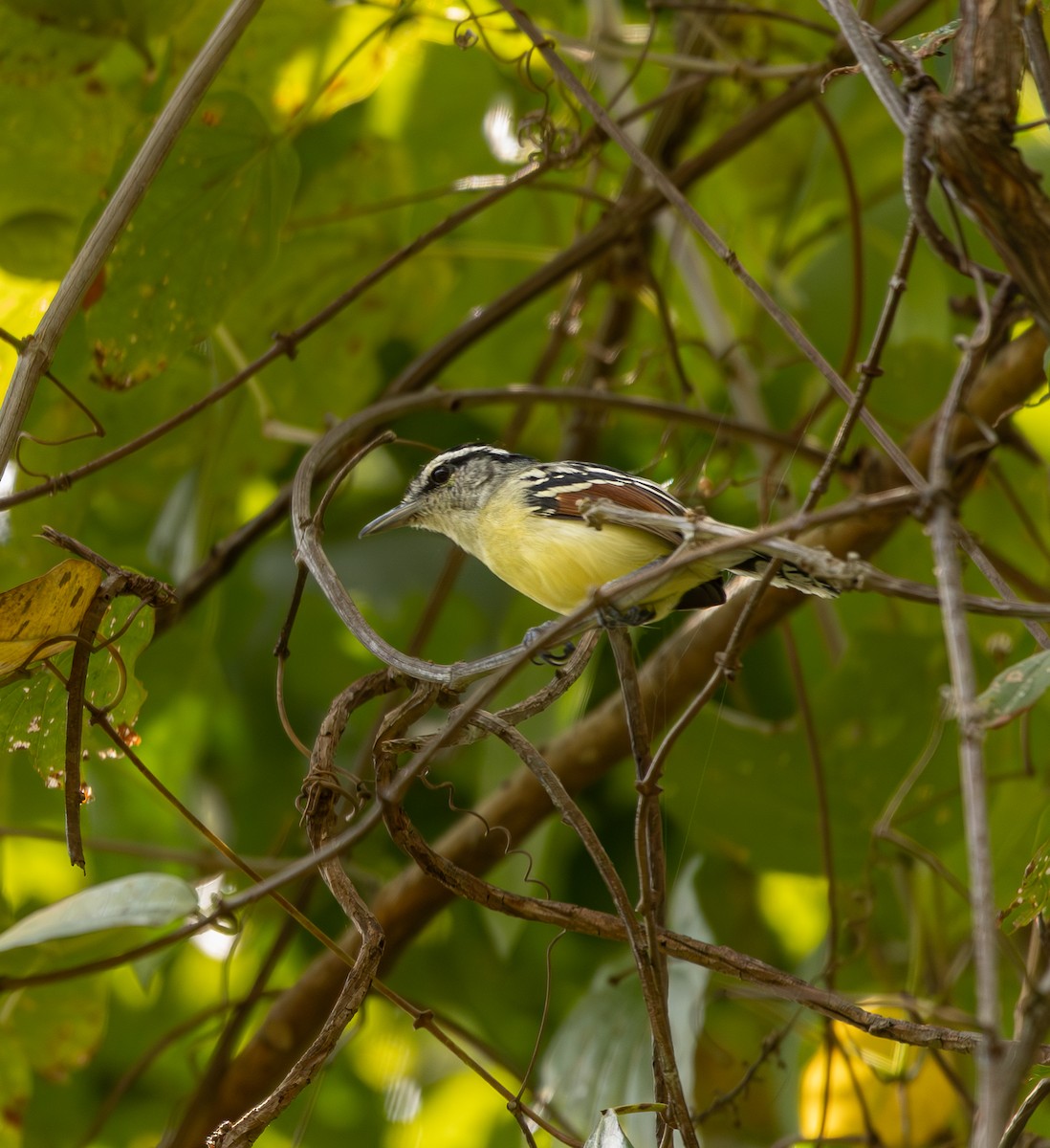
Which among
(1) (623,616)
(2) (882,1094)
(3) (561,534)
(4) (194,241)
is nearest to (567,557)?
(3) (561,534)

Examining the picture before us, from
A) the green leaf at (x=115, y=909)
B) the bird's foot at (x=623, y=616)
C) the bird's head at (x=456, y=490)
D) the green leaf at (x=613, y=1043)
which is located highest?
the bird's head at (x=456, y=490)

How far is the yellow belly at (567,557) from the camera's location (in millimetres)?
1390

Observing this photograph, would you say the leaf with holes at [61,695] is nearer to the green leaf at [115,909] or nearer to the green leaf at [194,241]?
the green leaf at [115,909]

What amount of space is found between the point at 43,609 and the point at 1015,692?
0.88m

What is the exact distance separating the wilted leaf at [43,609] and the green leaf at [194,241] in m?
0.63

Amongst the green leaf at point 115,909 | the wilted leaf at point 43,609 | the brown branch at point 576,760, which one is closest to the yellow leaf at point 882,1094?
the brown branch at point 576,760

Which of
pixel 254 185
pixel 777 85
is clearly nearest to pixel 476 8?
pixel 254 185

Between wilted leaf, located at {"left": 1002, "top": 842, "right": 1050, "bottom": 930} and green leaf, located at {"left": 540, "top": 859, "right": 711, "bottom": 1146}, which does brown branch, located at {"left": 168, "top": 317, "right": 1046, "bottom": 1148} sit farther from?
wilted leaf, located at {"left": 1002, "top": 842, "right": 1050, "bottom": 930}

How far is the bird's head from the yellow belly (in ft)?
0.35

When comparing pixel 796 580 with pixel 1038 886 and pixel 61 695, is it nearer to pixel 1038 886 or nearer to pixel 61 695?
pixel 1038 886

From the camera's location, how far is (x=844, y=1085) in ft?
6.84

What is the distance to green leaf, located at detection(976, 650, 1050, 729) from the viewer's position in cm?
86

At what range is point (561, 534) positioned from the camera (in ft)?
4.85

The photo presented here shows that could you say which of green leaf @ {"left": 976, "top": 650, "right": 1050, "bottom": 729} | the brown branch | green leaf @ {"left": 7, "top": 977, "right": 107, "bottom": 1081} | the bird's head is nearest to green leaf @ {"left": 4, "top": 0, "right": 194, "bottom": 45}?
the bird's head
